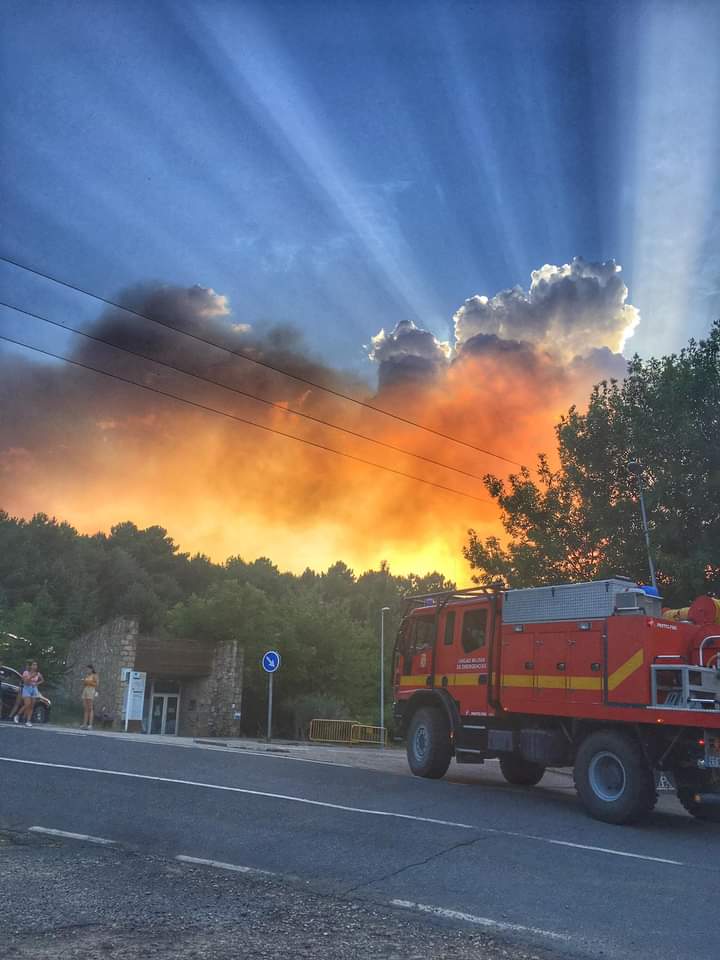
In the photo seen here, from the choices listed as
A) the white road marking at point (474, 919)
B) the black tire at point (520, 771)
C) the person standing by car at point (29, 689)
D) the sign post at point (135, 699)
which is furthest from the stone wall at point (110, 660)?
the white road marking at point (474, 919)

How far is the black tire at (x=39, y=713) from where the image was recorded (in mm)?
26688

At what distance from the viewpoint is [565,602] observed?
13266 mm

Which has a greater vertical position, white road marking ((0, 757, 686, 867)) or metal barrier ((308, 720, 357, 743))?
white road marking ((0, 757, 686, 867))

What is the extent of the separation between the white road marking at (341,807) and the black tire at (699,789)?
2.87 m

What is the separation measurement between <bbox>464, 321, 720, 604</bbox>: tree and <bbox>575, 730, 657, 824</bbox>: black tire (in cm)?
1244

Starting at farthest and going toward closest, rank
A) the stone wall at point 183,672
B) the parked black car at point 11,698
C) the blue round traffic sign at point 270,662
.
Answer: the stone wall at point 183,672, the parked black car at point 11,698, the blue round traffic sign at point 270,662

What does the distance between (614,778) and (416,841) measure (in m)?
4.13

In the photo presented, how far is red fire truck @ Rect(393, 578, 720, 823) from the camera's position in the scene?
1140 centimetres

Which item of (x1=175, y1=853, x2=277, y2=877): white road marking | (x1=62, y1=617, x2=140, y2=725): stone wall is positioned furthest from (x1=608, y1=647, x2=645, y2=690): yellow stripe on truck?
(x1=62, y1=617, x2=140, y2=725): stone wall

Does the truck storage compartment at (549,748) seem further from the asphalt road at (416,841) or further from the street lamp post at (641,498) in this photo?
the street lamp post at (641,498)

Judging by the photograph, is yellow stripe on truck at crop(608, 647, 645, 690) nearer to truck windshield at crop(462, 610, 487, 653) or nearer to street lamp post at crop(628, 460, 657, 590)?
truck windshield at crop(462, 610, 487, 653)

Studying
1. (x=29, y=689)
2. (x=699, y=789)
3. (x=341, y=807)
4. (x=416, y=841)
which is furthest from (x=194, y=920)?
(x=29, y=689)

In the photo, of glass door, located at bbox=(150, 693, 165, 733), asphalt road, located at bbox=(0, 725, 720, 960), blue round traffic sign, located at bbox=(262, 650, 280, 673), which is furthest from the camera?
glass door, located at bbox=(150, 693, 165, 733)


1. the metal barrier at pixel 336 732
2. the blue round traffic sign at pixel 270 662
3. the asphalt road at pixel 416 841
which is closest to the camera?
the asphalt road at pixel 416 841
